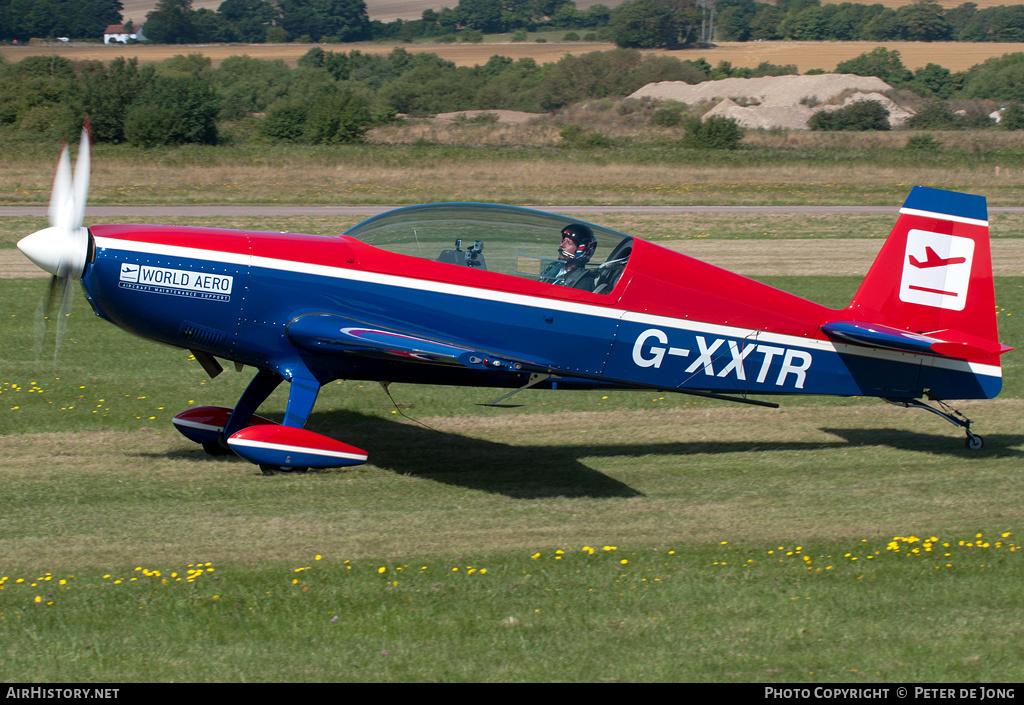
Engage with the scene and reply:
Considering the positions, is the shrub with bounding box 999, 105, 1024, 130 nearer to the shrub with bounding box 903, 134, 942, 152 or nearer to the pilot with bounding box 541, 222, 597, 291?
the shrub with bounding box 903, 134, 942, 152

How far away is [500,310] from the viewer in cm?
777

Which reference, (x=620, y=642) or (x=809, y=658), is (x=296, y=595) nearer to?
(x=620, y=642)

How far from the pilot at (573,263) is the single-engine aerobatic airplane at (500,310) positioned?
12 millimetres

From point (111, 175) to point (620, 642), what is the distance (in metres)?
36.0

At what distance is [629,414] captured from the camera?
10.4m

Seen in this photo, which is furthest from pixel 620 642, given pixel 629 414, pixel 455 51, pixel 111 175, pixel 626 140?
pixel 455 51

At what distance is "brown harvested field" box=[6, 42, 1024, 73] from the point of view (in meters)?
89.2

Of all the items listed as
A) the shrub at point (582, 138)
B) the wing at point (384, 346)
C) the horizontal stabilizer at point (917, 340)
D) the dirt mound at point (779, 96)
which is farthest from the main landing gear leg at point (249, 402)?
the dirt mound at point (779, 96)

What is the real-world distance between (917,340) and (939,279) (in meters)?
0.75

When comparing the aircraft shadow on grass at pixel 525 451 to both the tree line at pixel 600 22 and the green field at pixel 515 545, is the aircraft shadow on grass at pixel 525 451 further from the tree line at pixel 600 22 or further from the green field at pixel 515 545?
the tree line at pixel 600 22

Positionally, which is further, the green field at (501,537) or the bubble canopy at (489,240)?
the bubble canopy at (489,240)

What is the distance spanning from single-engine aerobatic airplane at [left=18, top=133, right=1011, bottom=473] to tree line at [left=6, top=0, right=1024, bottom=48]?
98353 millimetres

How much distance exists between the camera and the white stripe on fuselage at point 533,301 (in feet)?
24.4

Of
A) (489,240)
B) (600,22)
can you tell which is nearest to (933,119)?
(489,240)
